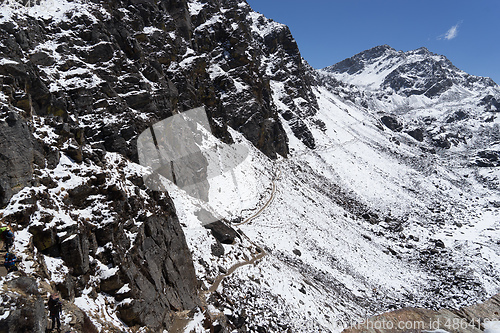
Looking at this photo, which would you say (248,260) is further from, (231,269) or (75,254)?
(75,254)

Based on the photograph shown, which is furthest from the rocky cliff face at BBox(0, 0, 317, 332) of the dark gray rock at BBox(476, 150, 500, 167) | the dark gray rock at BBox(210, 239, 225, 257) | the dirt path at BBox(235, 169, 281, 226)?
the dark gray rock at BBox(476, 150, 500, 167)

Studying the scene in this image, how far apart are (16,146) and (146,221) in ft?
22.3

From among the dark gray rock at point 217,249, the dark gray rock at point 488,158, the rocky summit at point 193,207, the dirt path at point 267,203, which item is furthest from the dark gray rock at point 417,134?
the dark gray rock at point 217,249

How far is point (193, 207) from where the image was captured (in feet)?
84.8

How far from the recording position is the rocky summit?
12227 mm

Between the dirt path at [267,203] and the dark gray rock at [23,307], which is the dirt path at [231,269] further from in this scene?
the dark gray rock at [23,307]

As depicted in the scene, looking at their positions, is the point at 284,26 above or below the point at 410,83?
below

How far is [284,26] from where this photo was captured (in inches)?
3585

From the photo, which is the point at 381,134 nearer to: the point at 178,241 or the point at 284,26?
the point at 284,26

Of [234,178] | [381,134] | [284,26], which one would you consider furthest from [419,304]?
[284,26]

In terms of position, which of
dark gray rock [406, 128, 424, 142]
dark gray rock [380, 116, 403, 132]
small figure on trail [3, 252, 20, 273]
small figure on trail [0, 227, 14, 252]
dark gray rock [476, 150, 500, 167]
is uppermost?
dark gray rock [380, 116, 403, 132]

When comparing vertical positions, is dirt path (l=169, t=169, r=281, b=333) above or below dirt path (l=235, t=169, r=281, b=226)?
below

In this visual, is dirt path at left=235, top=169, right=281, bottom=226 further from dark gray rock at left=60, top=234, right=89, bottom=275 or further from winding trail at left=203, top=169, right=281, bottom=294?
dark gray rock at left=60, top=234, right=89, bottom=275

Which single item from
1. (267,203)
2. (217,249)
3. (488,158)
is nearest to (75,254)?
(217,249)
